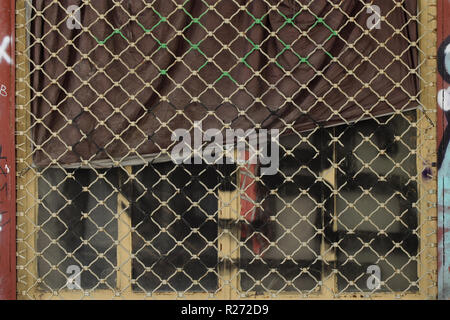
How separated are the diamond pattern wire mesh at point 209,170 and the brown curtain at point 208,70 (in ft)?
0.04

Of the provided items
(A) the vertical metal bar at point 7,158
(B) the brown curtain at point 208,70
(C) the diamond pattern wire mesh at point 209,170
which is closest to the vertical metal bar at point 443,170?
(C) the diamond pattern wire mesh at point 209,170

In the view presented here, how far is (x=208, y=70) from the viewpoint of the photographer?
10.4ft

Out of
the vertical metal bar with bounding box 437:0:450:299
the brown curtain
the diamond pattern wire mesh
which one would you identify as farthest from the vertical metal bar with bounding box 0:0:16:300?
the vertical metal bar with bounding box 437:0:450:299

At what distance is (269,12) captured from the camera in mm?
3141

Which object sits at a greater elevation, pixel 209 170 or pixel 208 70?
pixel 208 70

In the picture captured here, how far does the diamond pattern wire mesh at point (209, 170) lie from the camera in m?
3.15

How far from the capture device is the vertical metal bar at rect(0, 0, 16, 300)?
318 centimetres

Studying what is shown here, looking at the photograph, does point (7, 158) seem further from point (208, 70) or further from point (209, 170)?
point (208, 70)

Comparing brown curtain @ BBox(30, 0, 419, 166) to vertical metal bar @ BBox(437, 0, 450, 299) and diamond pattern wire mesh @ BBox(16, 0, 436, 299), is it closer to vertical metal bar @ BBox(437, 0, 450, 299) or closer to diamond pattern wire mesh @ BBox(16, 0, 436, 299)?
diamond pattern wire mesh @ BBox(16, 0, 436, 299)

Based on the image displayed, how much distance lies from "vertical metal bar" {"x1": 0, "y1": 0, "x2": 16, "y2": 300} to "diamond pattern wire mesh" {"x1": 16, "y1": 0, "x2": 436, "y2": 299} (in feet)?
0.19

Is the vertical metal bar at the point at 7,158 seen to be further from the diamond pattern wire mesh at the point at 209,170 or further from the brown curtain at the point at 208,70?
the brown curtain at the point at 208,70

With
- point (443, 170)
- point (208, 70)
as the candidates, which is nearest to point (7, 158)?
point (208, 70)

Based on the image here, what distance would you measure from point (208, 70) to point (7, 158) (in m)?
1.63

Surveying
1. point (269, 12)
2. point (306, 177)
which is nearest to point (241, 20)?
point (269, 12)
